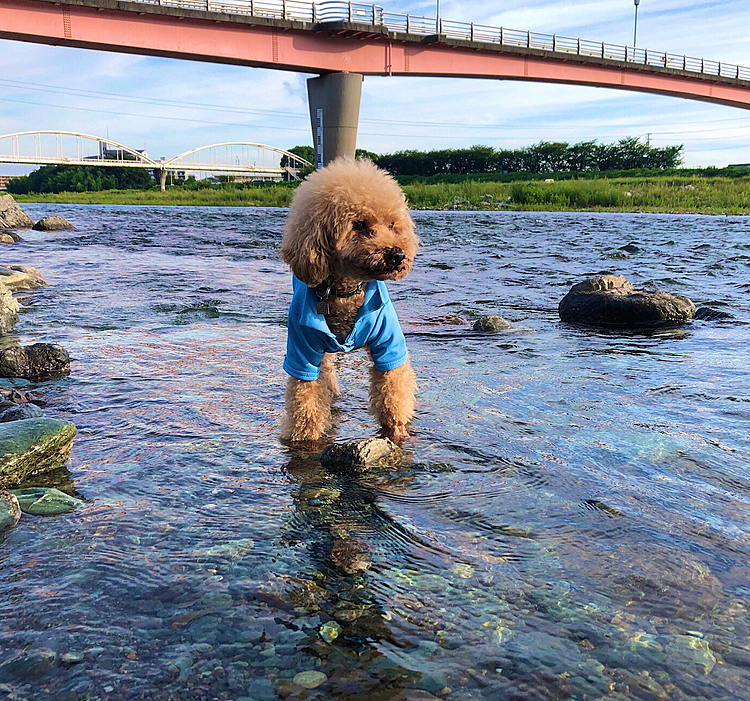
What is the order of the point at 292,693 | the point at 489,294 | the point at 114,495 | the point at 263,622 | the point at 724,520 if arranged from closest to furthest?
the point at 292,693
the point at 263,622
the point at 724,520
the point at 114,495
the point at 489,294

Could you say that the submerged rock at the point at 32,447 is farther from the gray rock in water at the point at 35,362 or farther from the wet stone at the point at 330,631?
the wet stone at the point at 330,631

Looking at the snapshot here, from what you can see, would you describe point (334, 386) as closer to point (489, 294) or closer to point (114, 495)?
point (114, 495)

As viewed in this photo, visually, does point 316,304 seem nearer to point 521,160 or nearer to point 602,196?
point 602,196

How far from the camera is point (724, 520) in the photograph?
2.67 m

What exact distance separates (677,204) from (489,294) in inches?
1230

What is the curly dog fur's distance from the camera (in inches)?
138

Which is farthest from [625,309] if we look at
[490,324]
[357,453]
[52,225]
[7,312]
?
[52,225]

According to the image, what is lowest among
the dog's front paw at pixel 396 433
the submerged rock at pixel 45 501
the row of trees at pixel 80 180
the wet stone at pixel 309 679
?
the dog's front paw at pixel 396 433

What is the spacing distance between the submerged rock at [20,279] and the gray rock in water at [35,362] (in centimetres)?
447

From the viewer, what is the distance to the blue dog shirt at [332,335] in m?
3.73

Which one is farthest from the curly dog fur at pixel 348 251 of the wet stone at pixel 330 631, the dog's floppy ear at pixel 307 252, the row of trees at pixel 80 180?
the row of trees at pixel 80 180

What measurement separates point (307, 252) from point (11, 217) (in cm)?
2334

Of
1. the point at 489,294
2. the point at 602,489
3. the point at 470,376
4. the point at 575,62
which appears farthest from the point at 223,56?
the point at 602,489

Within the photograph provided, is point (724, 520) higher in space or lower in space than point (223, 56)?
lower
